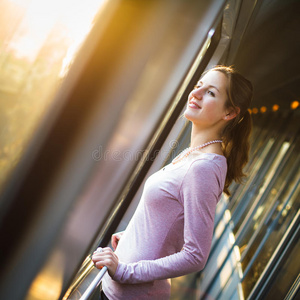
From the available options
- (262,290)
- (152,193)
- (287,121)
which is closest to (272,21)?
(262,290)

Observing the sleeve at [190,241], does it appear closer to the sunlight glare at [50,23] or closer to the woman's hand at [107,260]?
the woman's hand at [107,260]

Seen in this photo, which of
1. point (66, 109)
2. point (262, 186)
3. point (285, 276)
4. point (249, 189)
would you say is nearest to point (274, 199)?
point (262, 186)

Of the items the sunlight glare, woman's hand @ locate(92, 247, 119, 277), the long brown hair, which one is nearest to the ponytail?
the long brown hair

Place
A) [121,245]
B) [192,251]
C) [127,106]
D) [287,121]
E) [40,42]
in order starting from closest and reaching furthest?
[40,42], [127,106], [192,251], [121,245], [287,121]

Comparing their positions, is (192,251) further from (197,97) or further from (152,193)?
(197,97)

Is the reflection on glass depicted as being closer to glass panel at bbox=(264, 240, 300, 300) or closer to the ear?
the ear

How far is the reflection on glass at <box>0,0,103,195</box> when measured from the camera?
10.4 inches

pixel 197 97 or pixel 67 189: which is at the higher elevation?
pixel 197 97

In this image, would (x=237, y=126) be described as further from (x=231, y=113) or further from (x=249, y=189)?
(x=249, y=189)

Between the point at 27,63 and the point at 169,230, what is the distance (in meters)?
0.87

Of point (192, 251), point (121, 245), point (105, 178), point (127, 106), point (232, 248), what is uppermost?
point (127, 106)

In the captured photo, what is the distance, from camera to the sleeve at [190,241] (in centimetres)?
98

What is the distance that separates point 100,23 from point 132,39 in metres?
0.08

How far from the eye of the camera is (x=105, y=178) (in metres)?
0.48
